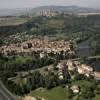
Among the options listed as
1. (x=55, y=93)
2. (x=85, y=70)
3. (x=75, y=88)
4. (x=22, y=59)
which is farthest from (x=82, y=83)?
(x=22, y=59)

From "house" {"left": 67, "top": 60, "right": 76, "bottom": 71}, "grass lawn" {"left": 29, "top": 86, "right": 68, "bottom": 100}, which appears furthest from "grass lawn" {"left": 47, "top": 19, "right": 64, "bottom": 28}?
"grass lawn" {"left": 29, "top": 86, "right": 68, "bottom": 100}

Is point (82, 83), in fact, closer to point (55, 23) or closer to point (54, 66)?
point (54, 66)

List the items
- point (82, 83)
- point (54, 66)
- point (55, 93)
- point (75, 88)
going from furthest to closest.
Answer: point (54, 66)
point (82, 83)
point (75, 88)
point (55, 93)

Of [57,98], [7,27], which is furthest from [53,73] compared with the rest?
[7,27]

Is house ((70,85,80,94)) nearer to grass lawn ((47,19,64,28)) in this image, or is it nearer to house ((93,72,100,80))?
house ((93,72,100,80))

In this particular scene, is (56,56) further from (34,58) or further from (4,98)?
(4,98)

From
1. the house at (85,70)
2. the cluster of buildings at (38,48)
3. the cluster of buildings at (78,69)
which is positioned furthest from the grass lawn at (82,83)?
the cluster of buildings at (38,48)

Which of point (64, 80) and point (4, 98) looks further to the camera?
point (64, 80)

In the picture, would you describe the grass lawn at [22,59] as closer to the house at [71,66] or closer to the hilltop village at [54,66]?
the hilltop village at [54,66]
